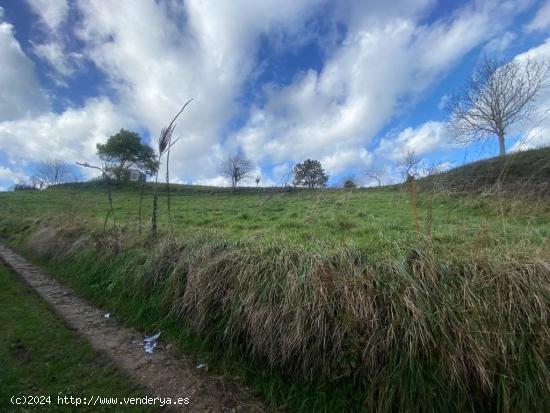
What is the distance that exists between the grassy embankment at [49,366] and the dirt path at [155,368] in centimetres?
14

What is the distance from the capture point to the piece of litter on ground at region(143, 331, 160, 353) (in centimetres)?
368

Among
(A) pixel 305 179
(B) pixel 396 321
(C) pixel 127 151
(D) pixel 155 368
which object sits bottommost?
(D) pixel 155 368

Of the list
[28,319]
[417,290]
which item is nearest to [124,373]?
[28,319]

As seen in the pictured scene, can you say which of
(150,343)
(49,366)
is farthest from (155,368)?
(49,366)

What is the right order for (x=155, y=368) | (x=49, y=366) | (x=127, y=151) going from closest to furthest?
(x=49, y=366), (x=155, y=368), (x=127, y=151)

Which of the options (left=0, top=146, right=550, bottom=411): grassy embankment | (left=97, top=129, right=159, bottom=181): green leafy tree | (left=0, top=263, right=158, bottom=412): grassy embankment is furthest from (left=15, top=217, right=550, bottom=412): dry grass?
(left=97, top=129, right=159, bottom=181): green leafy tree

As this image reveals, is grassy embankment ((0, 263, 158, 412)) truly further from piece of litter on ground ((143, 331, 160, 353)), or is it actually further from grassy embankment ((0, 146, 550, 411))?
grassy embankment ((0, 146, 550, 411))

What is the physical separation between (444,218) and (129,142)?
46.5 metres

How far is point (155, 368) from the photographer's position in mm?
3285

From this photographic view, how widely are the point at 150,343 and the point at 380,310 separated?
3.11m

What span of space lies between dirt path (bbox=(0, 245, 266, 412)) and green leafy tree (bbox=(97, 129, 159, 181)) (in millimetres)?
41016

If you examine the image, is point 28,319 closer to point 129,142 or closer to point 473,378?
point 473,378

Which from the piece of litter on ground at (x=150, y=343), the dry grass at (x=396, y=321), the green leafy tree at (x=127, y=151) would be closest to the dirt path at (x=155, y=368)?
the piece of litter on ground at (x=150, y=343)

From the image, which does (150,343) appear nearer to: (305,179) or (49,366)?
(49,366)
